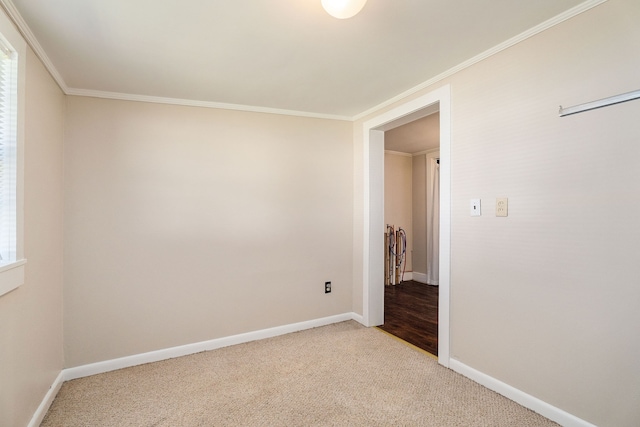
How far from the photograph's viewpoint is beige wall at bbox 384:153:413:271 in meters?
5.53

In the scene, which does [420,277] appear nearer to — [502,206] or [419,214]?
A: [419,214]

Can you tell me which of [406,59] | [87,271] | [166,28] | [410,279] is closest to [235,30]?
[166,28]

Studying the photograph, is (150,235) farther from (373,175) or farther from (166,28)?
(373,175)

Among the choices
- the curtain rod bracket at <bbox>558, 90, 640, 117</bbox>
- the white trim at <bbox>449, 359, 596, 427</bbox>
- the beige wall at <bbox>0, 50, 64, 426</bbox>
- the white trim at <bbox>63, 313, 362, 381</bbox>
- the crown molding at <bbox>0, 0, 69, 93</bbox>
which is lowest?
the white trim at <bbox>63, 313, 362, 381</bbox>

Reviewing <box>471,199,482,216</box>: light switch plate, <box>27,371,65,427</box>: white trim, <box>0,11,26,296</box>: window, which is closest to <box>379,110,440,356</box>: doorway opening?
<box>471,199,482,216</box>: light switch plate

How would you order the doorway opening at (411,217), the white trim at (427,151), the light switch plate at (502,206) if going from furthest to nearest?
the white trim at (427,151)
the doorway opening at (411,217)
the light switch plate at (502,206)

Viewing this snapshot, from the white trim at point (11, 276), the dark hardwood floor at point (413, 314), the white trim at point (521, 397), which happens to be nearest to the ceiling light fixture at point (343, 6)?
the white trim at point (11, 276)

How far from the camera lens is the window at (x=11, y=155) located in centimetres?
154

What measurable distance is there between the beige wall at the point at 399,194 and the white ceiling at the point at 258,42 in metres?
2.94

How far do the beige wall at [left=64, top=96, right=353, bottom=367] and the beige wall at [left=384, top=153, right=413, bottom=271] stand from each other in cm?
216

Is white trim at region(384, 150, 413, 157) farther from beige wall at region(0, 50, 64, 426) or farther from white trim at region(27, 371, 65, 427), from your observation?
white trim at region(27, 371, 65, 427)

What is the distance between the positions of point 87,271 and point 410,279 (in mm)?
4938

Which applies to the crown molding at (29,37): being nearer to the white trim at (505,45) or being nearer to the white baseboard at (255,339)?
the white baseboard at (255,339)

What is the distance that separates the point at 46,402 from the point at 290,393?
5.10ft
